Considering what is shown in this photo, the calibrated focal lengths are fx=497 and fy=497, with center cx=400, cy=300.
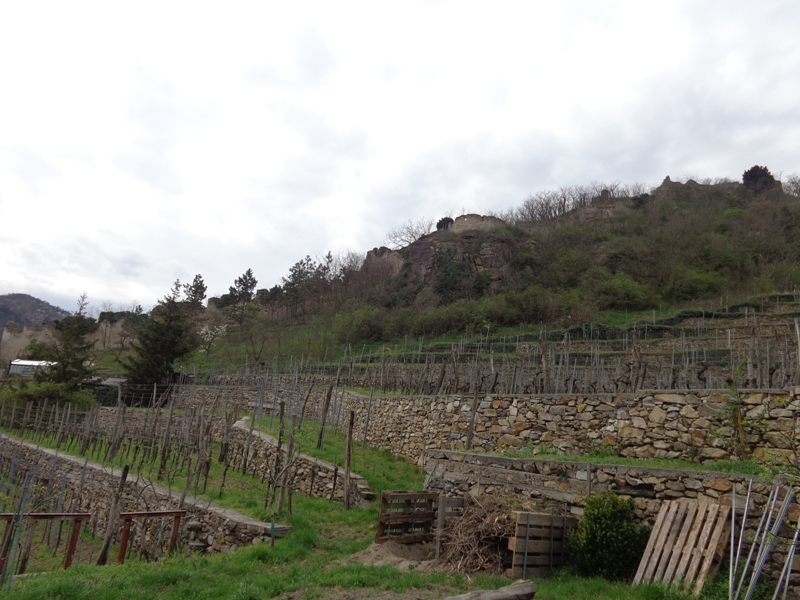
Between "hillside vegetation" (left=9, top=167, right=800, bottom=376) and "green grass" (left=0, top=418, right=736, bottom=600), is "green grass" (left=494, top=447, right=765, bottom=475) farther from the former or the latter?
"hillside vegetation" (left=9, top=167, right=800, bottom=376)

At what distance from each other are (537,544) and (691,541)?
2.00 m

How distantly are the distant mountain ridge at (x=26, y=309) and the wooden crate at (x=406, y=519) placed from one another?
101m

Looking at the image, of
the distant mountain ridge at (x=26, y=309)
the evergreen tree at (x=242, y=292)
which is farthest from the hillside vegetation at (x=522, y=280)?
the distant mountain ridge at (x=26, y=309)

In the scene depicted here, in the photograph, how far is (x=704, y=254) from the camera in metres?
42.8

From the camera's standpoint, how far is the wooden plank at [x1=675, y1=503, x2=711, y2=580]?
19.3ft

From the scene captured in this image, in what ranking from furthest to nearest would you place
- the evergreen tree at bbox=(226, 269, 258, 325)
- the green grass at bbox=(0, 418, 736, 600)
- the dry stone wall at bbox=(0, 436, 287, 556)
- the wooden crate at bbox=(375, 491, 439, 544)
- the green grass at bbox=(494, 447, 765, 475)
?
1. the evergreen tree at bbox=(226, 269, 258, 325)
2. the dry stone wall at bbox=(0, 436, 287, 556)
3. the wooden crate at bbox=(375, 491, 439, 544)
4. the green grass at bbox=(494, 447, 765, 475)
5. the green grass at bbox=(0, 418, 736, 600)

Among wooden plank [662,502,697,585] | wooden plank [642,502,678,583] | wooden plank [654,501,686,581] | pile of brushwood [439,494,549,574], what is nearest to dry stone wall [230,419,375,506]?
pile of brushwood [439,494,549,574]

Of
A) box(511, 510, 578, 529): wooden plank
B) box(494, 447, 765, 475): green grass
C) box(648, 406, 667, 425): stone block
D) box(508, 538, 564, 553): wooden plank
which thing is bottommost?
box(508, 538, 564, 553): wooden plank

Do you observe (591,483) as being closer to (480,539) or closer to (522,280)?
(480,539)

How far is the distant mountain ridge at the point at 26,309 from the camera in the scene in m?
90.7

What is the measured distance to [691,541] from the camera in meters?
6.02

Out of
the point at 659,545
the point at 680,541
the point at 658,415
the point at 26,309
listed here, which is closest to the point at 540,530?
the point at 659,545

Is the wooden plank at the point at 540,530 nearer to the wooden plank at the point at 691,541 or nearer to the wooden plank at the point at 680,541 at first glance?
the wooden plank at the point at 680,541

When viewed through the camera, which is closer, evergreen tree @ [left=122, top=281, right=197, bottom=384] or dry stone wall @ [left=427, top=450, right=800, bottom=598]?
dry stone wall @ [left=427, top=450, right=800, bottom=598]
